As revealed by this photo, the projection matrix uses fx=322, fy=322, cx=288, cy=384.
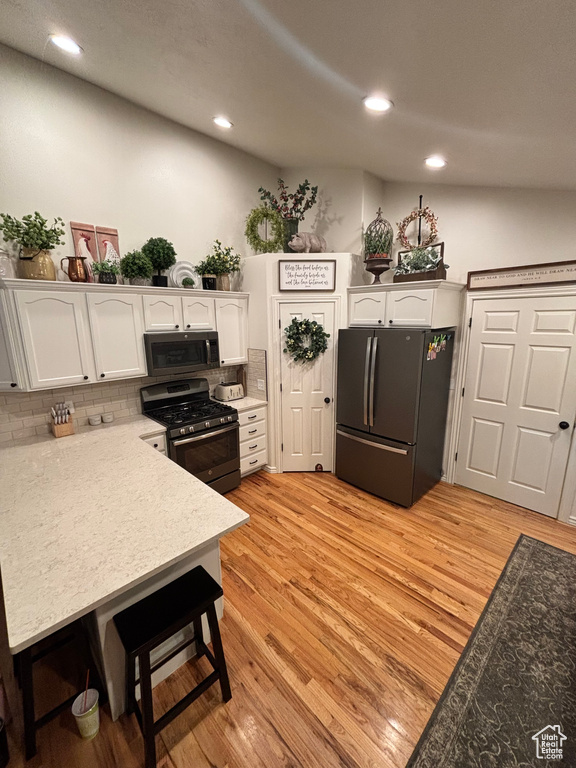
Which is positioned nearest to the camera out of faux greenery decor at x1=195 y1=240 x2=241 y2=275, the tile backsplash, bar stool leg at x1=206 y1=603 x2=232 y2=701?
bar stool leg at x1=206 y1=603 x2=232 y2=701

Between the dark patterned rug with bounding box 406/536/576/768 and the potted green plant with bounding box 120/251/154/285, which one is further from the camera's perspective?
the potted green plant with bounding box 120/251/154/285

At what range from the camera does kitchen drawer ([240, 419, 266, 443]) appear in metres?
3.47

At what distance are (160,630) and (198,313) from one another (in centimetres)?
250

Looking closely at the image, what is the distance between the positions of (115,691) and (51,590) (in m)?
0.79

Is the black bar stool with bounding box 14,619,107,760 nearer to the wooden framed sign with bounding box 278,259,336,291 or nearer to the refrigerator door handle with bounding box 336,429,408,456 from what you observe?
the refrigerator door handle with bounding box 336,429,408,456

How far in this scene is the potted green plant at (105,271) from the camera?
2578 mm

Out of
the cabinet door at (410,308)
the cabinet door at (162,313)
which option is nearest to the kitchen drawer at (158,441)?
the cabinet door at (162,313)

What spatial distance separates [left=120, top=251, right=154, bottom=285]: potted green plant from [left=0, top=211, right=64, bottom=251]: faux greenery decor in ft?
1.71

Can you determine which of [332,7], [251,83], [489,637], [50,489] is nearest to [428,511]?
[489,637]

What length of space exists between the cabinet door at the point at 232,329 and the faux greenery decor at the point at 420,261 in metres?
1.66

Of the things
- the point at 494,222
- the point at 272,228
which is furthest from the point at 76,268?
the point at 494,222

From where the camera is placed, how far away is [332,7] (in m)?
1.27

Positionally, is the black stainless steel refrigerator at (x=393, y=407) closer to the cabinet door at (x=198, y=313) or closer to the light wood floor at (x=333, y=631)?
the light wood floor at (x=333, y=631)

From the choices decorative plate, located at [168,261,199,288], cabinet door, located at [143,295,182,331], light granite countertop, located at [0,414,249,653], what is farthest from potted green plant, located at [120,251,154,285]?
light granite countertop, located at [0,414,249,653]
